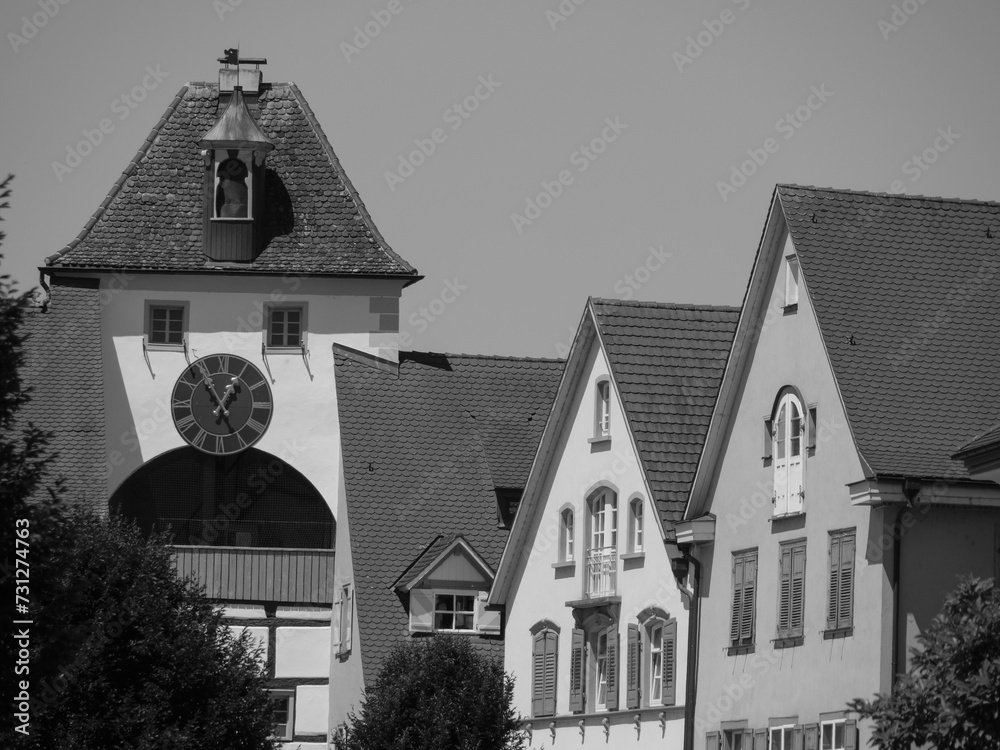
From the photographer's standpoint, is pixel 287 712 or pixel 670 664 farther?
pixel 287 712

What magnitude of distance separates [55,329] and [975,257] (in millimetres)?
31784

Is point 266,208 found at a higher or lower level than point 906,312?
higher

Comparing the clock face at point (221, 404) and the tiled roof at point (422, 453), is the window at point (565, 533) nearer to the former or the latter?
the tiled roof at point (422, 453)

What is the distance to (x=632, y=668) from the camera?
44.5 meters

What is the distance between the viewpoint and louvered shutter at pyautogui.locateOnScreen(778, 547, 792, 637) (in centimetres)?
3875

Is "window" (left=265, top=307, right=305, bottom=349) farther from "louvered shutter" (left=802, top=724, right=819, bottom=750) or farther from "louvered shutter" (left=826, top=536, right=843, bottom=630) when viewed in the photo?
"louvered shutter" (left=802, top=724, right=819, bottom=750)

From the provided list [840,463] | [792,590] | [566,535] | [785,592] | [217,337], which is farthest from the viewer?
[217,337]

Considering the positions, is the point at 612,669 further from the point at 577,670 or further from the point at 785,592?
the point at 785,592

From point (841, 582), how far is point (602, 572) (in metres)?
9.95

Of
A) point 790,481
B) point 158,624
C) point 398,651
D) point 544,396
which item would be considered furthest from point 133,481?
point 790,481

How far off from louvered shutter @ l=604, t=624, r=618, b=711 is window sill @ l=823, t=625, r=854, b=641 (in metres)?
8.69


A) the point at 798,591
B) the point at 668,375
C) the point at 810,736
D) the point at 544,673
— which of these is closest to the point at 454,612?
the point at 544,673

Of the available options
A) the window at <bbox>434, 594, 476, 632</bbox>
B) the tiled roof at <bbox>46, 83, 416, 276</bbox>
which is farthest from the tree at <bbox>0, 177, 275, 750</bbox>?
the tiled roof at <bbox>46, 83, 416, 276</bbox>

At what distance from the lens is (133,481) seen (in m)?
63.3
